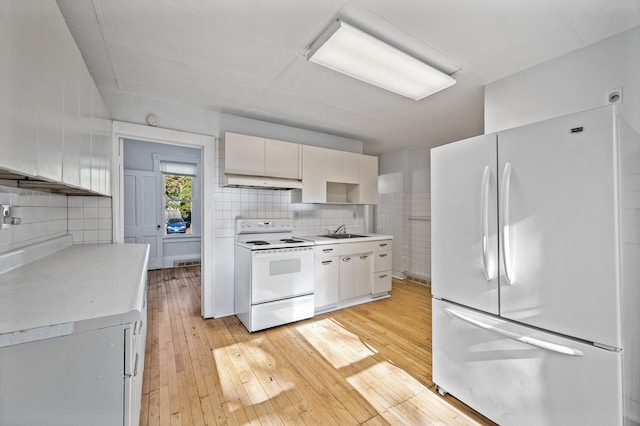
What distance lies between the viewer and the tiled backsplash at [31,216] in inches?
58.9

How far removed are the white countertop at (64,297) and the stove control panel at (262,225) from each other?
162 cm

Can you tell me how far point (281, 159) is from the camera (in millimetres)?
3330

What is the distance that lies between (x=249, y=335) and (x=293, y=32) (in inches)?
107

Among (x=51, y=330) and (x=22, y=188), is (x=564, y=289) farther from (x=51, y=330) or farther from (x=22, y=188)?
(x=22, y=188)

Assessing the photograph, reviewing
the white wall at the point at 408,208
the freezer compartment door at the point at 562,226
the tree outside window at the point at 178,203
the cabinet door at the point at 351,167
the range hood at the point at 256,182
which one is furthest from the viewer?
the tree outside window at the point at 178,203

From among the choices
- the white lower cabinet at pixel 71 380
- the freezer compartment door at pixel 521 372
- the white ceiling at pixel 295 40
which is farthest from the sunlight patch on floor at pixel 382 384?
the white ceiling at pixel 295 40

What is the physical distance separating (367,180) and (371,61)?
2.34m

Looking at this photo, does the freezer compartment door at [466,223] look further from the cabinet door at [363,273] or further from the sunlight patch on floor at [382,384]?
the cabinet door at [363,273]

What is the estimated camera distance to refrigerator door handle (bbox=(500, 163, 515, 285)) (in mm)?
1446

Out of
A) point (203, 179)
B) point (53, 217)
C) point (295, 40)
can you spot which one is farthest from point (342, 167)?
point (53, 217)

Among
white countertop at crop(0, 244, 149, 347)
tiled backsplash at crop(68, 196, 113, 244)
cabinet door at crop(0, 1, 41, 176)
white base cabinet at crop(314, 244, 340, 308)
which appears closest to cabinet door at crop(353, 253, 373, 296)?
white base cabinet at crop(314, 244, 340, 308)

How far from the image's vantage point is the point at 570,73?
1928 millimetres

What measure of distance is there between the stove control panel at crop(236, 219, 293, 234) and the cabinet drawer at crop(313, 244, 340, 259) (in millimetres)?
616

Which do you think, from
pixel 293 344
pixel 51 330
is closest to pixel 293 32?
pixel 51 330
